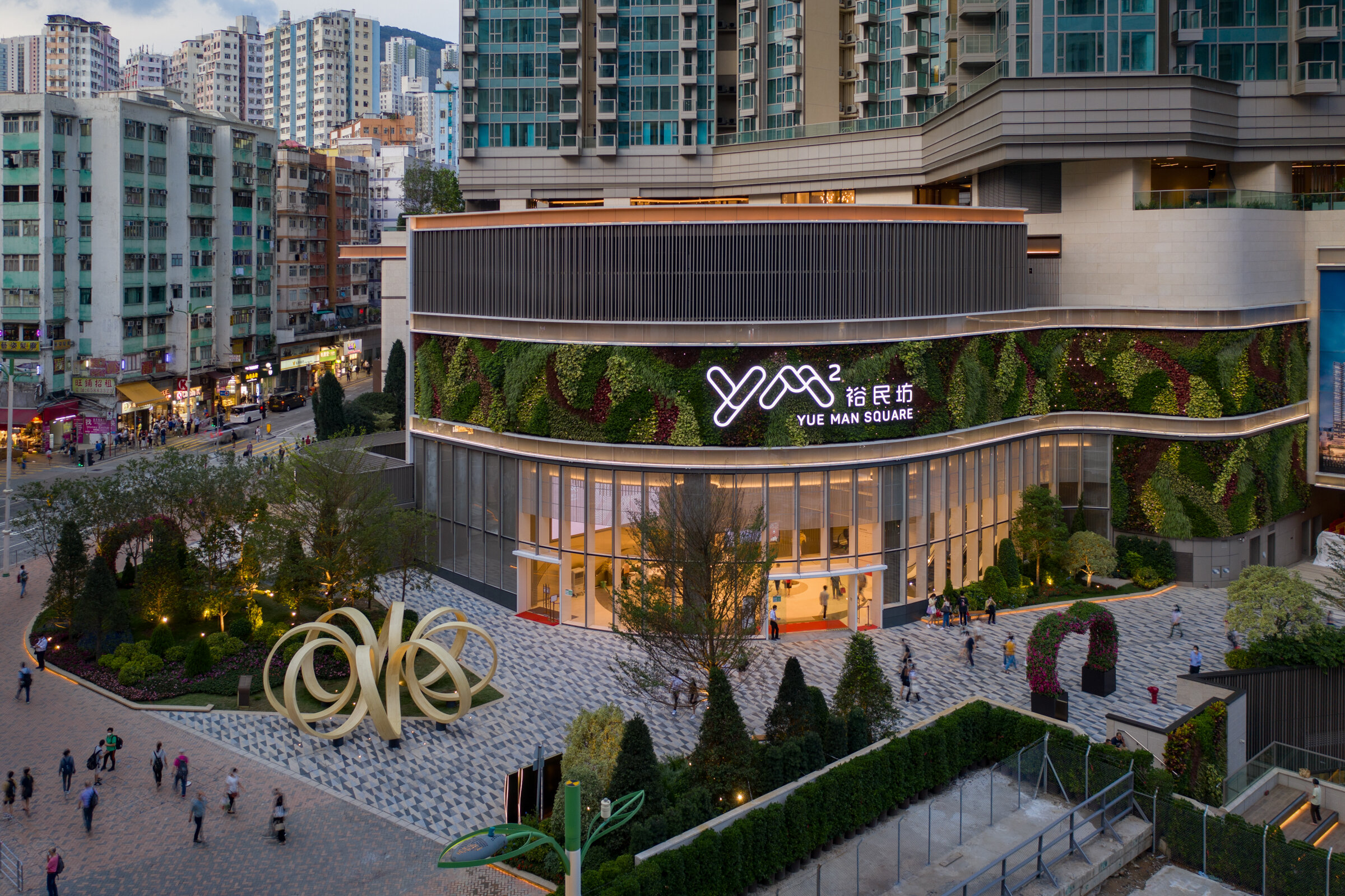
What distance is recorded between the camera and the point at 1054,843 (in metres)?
30.1

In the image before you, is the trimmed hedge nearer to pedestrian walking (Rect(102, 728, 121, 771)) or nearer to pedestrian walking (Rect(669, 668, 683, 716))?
pedestrian walking (Rect(669, 668, 683, 716))

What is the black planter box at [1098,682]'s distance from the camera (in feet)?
135

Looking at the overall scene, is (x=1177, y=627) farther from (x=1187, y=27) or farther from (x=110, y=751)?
(x=110, y=751)

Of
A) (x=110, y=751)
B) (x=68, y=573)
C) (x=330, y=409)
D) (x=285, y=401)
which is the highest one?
(x=285, y=401)

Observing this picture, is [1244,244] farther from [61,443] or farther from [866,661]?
[61,443]

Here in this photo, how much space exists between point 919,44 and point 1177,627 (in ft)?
157

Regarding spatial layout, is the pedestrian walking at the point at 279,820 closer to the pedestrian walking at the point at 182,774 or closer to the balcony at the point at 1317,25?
the pedestrian walking at the point at 182,774

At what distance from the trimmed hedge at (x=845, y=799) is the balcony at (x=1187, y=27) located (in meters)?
39.1

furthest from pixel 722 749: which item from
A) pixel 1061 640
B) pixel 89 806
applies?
pixel 89 806

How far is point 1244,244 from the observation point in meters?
56.8

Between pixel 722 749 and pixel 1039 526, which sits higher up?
pixel 1039 526

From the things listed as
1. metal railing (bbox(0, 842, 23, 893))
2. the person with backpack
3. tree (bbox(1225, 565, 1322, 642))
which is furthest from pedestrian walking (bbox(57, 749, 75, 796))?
tree (bbox(1225, 565, 1322, 642))

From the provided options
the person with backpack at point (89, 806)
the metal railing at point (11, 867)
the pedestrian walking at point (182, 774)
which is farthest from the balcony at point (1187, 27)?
the metal railing at point (11, 867)

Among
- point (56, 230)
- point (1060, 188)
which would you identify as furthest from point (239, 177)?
point (1060, 188)
